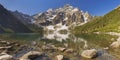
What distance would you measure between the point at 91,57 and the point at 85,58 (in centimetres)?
120

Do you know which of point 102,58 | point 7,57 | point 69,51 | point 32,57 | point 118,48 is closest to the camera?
point 7,57

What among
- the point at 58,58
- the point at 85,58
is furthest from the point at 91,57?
the point at 58,58

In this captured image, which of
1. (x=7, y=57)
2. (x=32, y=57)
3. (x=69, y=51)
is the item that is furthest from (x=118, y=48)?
(x=7, y=57)

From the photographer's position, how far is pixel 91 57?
Result: 37344 mm

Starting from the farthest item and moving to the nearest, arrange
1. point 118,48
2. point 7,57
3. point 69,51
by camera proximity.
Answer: point 118,48 < point 69,51 < point 7,57

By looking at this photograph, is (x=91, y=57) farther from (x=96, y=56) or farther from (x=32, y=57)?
(x=32, y=57)

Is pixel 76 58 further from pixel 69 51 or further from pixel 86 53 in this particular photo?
pixel 69 51

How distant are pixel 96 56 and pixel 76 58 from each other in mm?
4383

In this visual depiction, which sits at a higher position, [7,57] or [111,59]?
[7,57]

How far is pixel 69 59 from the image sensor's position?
3547cm

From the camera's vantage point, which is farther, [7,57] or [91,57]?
[91,57]

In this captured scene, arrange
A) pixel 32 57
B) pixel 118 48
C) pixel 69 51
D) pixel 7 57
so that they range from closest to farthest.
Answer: pixel 7 57 < pixel 32 57 < pixel 69 51 < pixel 118 48

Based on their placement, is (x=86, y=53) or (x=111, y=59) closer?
(x=111, y=59)

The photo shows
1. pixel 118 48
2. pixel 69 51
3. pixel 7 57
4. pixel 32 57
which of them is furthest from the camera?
pixel 118 48
